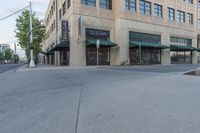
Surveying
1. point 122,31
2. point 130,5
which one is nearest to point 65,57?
point 122,31

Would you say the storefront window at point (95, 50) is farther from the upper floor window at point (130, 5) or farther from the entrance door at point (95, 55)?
the upper floor window at point (130, 5)

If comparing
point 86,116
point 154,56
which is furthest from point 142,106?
point 154,56

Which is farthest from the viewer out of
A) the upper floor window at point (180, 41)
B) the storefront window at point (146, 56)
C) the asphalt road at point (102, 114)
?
the upper floor window at point (180, 41)

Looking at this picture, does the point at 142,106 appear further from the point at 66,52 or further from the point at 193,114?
the point at 66,52

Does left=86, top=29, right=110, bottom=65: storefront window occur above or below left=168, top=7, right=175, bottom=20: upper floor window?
below

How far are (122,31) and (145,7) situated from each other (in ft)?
23.7

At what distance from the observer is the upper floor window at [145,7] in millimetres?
33956

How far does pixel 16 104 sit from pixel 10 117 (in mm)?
1337

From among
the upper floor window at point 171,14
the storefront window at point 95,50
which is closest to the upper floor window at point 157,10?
the upper floor window at point 171,14

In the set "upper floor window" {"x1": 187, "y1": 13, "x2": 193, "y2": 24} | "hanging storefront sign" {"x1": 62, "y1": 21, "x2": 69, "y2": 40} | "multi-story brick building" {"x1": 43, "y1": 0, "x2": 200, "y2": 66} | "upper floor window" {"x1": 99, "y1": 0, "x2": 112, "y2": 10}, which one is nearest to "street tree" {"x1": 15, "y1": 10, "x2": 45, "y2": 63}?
"multi-story brick building" {"x1": 43, "y1": 0, "x2": 200, "y2": 66}

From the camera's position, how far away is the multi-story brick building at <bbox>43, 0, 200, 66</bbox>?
28.0 metres

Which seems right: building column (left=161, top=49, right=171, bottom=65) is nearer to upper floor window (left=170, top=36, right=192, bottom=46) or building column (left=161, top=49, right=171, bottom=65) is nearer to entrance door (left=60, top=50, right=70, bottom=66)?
upper floor window (left=170, top=36, right=192, bottom=46)

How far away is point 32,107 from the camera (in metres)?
5.61

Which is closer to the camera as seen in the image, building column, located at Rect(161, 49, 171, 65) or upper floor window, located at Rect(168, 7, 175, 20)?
building column, located at Rect(161, 49, 171, 65)
